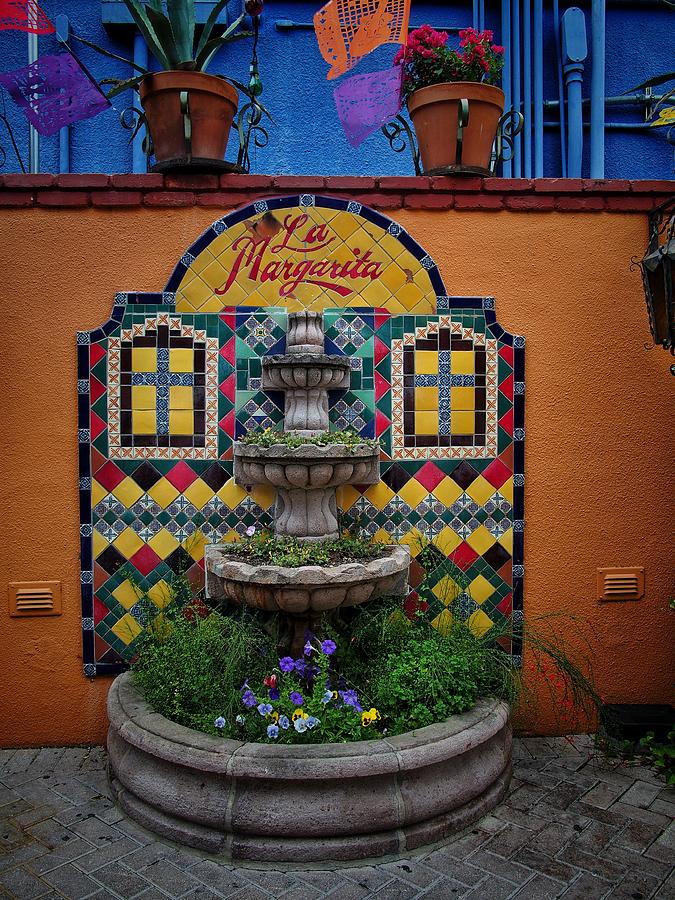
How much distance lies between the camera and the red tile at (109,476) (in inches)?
161

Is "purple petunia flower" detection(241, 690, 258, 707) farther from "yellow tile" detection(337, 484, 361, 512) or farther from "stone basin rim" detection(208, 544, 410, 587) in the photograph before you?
"yellow tile" detection(337, 484, 361, 512)

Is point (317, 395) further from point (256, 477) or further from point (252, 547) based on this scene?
point (252, 547)

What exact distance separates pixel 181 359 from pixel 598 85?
420 cm

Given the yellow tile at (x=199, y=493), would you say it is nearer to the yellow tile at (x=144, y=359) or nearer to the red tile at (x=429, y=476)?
the yellow tile at (x=144, y=359)

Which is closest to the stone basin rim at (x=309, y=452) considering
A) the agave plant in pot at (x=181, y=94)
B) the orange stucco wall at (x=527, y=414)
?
the orange stucco wall at (x=527, y=414)

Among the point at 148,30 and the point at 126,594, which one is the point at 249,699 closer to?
the point at 126,594

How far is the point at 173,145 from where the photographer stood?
4.06 meters

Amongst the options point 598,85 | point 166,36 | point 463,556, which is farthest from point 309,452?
point 598,85

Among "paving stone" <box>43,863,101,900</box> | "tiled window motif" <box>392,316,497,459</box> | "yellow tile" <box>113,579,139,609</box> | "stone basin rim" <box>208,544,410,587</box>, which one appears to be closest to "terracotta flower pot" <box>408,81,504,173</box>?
"tiled window motif" <box>392,316,497,459</box>

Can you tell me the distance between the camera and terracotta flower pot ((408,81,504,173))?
13.8 ft

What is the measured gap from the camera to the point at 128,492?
4113 mm

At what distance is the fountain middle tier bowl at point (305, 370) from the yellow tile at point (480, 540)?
1252mm

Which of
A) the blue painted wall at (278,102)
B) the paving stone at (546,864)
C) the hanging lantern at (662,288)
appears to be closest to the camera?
the paving stone at (546,864)

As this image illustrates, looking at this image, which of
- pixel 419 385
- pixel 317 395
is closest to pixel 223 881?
pixel 317 395
